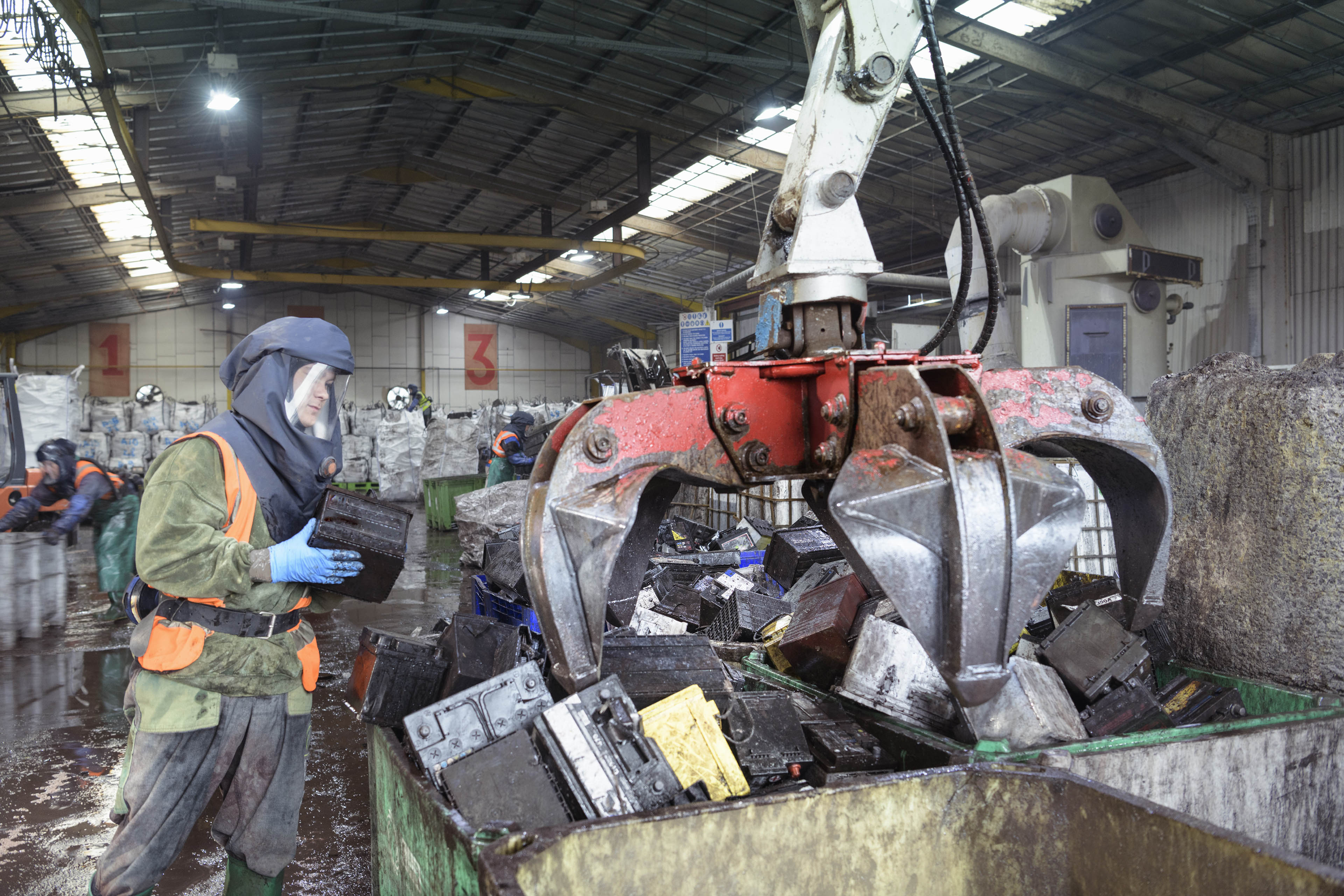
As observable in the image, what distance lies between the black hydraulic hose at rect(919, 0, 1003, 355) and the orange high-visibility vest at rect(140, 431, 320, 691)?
6.41 feet

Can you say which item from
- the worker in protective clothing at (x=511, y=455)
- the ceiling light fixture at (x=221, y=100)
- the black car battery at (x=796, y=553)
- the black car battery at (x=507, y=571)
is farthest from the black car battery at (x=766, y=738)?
the ceiling light fixture at (x=221, y=100)

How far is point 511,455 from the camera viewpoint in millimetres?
9352

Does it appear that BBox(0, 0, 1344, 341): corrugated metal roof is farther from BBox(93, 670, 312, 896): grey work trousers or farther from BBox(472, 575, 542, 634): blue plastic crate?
BBox(93, 670, 312, 896): grey work trousers

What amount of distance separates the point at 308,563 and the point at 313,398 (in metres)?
0.49

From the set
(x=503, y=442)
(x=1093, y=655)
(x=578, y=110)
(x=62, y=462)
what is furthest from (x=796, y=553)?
(x=578, y=110)

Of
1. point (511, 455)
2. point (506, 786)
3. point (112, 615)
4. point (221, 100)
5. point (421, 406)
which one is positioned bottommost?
point (112, 615)

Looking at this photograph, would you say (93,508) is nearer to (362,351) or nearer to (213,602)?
(213,602)

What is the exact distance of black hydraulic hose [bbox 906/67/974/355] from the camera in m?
2.23

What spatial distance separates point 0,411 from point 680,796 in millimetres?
8356

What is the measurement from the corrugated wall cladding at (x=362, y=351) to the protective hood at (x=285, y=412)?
22247 mm

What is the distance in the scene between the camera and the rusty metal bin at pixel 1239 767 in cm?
234

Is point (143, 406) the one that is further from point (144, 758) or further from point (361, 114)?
point (144, 758)

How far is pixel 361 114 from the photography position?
40.8 feet

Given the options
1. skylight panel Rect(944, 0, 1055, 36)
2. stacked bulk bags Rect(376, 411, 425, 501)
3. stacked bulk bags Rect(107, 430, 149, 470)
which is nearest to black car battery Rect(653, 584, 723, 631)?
skylight panel Rect(944, 0, 1055, 36)
